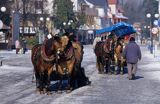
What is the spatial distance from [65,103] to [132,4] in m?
175

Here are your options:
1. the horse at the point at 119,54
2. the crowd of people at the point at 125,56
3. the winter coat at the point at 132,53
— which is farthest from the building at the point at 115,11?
the winter coat at the point at 132,53

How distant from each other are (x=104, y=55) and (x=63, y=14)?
7139cm

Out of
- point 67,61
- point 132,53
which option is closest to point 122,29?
point 132,53

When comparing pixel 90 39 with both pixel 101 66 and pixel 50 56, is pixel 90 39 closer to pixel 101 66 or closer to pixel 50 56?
pixel 101 66

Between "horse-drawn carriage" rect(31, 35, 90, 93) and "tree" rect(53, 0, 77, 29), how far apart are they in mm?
78218

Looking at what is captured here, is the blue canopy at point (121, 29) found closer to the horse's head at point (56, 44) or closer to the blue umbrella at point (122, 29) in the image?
the blue umbrella at point (122, 29)

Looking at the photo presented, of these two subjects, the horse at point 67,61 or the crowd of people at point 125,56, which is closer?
the horse at point 67,61

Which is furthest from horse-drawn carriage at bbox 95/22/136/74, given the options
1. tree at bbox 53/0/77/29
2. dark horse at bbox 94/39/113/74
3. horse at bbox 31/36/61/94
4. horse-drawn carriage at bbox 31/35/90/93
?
tree at bbox 53/0/77/29

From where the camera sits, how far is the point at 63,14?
96188 millimetres

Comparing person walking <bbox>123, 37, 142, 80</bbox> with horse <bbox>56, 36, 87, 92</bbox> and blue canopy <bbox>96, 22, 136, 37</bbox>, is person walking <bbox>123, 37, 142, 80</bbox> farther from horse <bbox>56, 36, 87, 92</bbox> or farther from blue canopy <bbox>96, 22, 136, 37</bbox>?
blue canopy <bbox>96, 22, 136, 37</bbox>

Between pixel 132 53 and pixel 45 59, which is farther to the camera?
Result: pixel 132 53

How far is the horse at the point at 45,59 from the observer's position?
16.6 meters

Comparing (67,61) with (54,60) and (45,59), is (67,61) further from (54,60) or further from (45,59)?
(45,59)

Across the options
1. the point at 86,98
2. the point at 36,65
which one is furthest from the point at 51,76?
the point at 86,98
